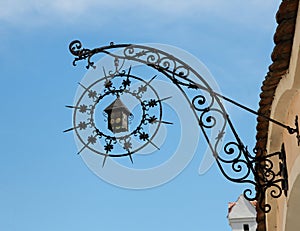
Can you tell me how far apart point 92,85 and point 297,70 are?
1.38m

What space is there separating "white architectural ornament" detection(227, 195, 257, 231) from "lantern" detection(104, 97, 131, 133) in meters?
16.2

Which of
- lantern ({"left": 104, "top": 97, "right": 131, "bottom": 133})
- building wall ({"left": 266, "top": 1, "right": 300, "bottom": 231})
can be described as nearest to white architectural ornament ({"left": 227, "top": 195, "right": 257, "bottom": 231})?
building wall ({"left": 266, "top": 1, "right": 300, "bottom": 231})

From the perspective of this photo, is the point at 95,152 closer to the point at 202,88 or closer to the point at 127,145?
the point at 127,145

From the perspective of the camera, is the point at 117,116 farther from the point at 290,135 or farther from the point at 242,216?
the point at 242,216

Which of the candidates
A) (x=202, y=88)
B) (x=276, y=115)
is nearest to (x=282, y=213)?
(x=276, y=115)

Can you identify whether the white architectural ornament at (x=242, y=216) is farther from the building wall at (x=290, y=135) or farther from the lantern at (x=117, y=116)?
the lantern at (x=117, y=116)

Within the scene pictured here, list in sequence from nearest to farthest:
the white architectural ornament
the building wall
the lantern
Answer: the building wall → the lantern → the white architectural ornament

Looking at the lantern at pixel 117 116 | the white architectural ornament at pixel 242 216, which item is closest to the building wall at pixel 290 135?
the lantern at pixel 117 116

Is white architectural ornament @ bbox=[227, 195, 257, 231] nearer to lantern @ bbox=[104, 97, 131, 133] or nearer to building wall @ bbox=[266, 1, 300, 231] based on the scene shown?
building wall @ bbox=[266, 1, 300, 231]

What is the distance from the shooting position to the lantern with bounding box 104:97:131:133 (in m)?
4.20

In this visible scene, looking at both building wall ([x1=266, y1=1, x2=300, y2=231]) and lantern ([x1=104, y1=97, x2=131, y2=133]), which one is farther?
lantern ([x1=104, y1=97, x2=131, y2=133])

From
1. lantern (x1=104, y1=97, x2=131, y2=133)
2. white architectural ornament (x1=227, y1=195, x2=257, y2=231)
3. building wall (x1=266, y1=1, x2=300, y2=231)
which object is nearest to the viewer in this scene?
building wall (x1=266, y1=1, x2=300, y2=231)

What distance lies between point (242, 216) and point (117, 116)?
53.8 ft

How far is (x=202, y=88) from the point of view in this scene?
154 inches
